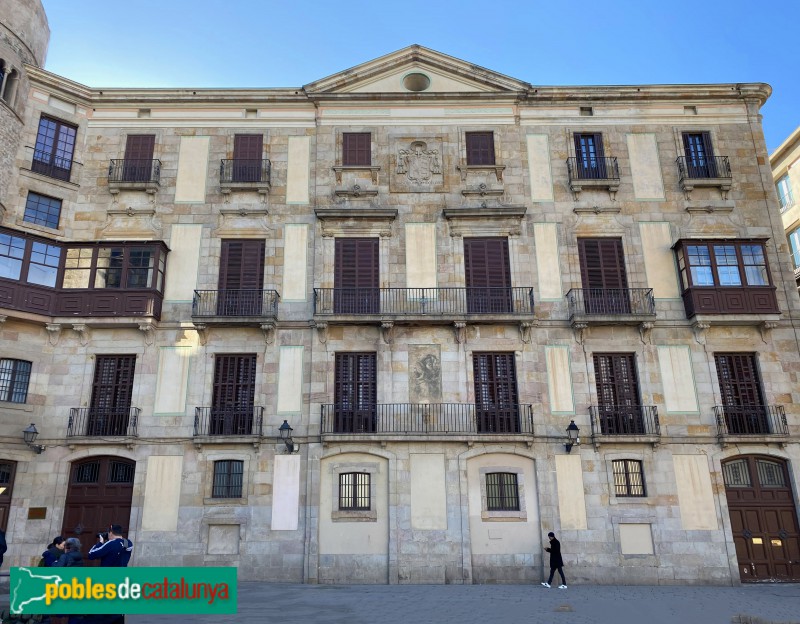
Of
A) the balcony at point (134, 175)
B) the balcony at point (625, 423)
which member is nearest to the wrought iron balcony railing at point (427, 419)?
the balcony at point (625, 423)

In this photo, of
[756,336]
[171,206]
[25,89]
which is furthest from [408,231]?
[25,89]

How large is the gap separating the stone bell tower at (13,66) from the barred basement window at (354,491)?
49.6 ft

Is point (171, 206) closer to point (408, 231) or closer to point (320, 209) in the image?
point (320, 209)

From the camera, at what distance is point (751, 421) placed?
813 inches

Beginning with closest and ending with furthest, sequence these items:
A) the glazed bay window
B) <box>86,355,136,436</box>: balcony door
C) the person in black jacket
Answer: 1. the person in black jacket
2. <box>86,355,136,436</box>: balcony door
3. the glazed bay window

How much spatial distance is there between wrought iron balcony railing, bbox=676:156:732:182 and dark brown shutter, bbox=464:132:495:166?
708 centimetres

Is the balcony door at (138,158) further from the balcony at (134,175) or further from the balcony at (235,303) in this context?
the balcony at (235,303)

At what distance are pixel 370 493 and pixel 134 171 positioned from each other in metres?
14.9

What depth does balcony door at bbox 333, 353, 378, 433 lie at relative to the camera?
20.5 meters

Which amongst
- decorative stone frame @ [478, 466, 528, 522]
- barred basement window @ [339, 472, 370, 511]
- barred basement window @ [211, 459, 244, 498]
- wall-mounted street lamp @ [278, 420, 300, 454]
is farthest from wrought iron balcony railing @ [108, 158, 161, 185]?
decorative stone frame @ [478, 466, 528, 522]

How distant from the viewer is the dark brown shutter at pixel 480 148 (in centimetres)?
2367

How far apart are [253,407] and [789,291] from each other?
19.3 m

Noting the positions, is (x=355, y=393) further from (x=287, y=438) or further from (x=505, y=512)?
(x=505, y=512)

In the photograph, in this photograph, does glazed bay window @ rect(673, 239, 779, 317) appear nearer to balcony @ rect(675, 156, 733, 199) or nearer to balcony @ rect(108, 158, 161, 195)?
balcony @ rect(675, 156, 733, 199)
